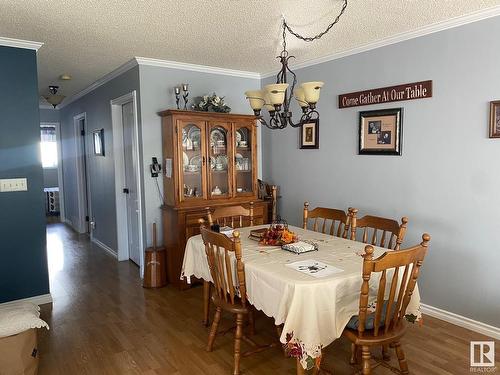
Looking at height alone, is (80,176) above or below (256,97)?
below

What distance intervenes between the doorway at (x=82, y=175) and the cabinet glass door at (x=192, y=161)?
9.14 feet

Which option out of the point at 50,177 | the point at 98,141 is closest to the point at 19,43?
the point at 98,141

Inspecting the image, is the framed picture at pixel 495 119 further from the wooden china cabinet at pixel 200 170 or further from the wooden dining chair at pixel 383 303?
the wooden china cabinet at pixel 200 170

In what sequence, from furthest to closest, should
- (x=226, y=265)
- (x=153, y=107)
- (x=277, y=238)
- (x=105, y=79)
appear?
(x=105, y=79), (x=153, y=107), (x=277, y=238), (x=226, y=265)

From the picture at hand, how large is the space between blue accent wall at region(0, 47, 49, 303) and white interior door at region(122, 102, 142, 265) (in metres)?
1.15

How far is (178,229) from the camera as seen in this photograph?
386cm

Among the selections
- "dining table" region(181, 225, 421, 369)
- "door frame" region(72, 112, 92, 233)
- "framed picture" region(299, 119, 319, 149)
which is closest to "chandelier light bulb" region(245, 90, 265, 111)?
"dining table" region(181, 225, 421, 369)

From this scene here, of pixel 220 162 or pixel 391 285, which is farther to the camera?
pixel 220 162

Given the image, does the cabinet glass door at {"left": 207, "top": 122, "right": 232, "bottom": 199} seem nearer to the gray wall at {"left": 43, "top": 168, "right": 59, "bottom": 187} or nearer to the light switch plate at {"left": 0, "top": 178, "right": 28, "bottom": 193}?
the light switch plate at {"left": 0, "top": 178, "right": 28, "bottom": 193}

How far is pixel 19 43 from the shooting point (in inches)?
132

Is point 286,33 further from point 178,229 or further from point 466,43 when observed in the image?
point 178,229

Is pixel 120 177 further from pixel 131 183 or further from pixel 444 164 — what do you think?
pixel 444 164

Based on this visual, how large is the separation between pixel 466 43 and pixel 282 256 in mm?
2159

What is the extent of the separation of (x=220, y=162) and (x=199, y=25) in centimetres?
167
